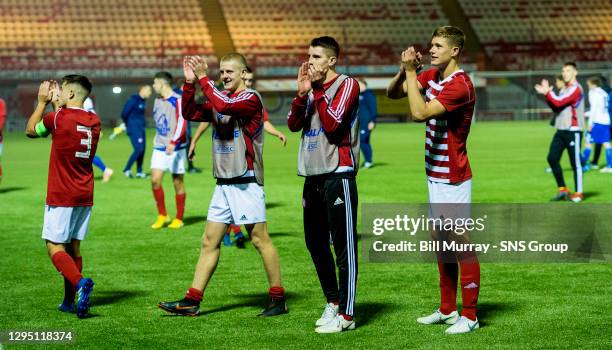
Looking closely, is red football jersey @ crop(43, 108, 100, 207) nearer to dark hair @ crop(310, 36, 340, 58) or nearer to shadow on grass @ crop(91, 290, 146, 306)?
shadow on grass @ crop(91, 290, 146, 306)

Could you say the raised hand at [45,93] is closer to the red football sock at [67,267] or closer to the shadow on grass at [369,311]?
the red football sock at [67,267]

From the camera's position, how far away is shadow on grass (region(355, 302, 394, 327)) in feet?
24.2

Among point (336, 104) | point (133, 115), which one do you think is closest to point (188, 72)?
point (336, 104)

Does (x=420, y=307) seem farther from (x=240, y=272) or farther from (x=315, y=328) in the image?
(x=240, y=272)

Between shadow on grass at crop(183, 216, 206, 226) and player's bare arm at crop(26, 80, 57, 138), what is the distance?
573 cm

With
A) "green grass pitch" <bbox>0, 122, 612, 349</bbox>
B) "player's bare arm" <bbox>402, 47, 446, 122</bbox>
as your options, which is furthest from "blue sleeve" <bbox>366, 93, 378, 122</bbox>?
"player's bare arm" <bbox>402, 47, 446, 122</bbox>

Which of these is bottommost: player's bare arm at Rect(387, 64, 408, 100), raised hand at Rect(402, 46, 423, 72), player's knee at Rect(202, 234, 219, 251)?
player's knee at Rect(202, 234, 219, 251)

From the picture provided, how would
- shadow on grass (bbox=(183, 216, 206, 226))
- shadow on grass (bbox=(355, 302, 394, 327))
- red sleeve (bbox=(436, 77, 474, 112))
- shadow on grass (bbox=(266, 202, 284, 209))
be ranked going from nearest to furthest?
red sleeve (bbox=(436, 77, 474, 112)), shadow on grass (bbox=(355, 302, 394, 327)), shadow on grass (bbox=(183, 216, 206, 226)), shadow on grass (bbox=(266, 202, 284, 209))

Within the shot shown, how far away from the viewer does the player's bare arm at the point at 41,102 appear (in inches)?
294

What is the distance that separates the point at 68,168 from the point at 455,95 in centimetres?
295

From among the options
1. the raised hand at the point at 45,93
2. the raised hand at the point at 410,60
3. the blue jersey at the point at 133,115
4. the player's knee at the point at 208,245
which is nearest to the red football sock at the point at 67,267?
the player's knee at the point at 208,245

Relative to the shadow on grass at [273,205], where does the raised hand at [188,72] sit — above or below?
above

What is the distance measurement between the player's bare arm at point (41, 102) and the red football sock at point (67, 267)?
3.19 feet

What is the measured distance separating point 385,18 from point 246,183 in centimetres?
4496
